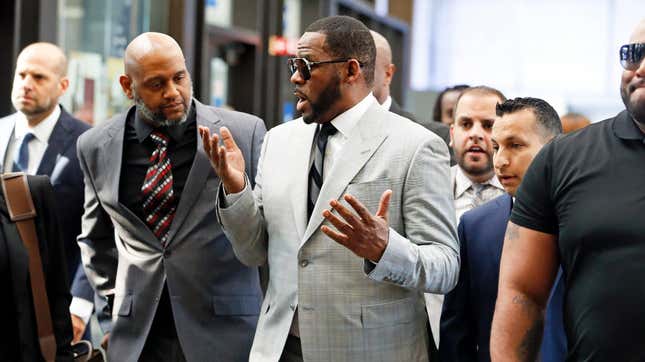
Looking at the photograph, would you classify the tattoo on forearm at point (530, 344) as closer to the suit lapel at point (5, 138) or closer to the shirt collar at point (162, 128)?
the shirt collar at point (162, 128)

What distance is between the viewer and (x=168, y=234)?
337 cm

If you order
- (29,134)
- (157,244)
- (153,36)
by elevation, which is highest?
(153,36)

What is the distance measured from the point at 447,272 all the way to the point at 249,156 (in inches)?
41.7

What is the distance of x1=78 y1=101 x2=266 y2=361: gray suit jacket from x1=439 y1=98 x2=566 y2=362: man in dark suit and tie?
2.58 feet

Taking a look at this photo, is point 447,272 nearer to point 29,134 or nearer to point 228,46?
point 29,134

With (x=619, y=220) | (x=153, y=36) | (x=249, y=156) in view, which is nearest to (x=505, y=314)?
(x=619, y=220)

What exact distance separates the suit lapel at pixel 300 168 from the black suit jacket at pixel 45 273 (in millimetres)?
930

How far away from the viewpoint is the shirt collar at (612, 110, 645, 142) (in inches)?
91.7

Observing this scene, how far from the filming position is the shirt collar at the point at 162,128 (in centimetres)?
347

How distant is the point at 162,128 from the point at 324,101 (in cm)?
82

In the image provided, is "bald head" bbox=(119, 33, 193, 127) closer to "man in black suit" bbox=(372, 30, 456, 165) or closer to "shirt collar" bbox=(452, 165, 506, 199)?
"shirt collar" bbox=(452, 165, 506, 199)

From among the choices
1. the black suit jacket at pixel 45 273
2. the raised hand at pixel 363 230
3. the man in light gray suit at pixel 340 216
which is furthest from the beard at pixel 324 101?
the black suit jacket at pixel 45 273

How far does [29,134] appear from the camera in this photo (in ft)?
14.9

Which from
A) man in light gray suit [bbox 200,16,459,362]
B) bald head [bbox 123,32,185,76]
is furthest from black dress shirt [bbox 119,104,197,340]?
man in light gray suit [bbox 200,16,459,362]
